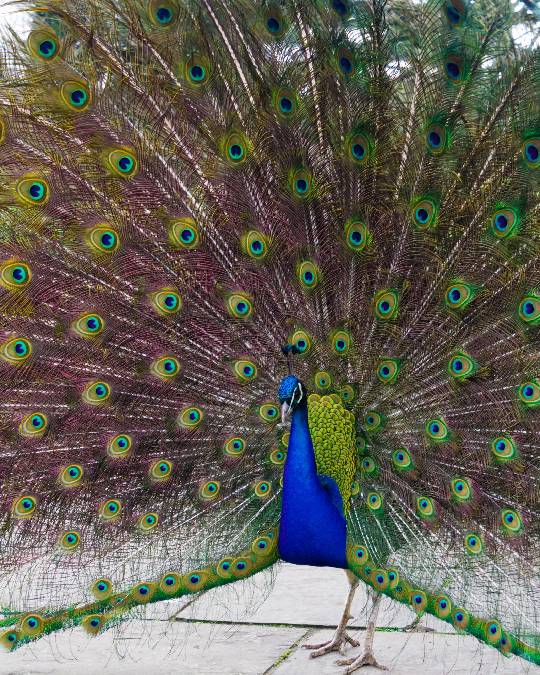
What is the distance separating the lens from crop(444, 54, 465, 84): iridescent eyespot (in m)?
2.96

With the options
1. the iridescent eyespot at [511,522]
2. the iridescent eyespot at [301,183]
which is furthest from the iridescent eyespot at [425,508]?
the iridescent eyespot at [301,183]

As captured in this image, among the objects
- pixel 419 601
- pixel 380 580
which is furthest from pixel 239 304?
pixel 419 601

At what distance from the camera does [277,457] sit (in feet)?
11.2

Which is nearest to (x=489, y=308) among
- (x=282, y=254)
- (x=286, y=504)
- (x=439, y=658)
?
(x=282, y=254)

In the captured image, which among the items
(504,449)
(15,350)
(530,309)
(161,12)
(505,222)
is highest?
(161,12)

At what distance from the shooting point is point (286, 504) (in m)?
3.21

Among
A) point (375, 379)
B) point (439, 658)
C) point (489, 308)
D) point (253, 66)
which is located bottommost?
point (439, 658)

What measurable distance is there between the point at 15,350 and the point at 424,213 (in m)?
1.42

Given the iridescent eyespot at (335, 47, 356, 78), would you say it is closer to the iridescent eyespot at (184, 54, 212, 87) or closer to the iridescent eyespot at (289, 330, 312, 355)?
the iridescent eyespot at (184, 54, 212, 87)

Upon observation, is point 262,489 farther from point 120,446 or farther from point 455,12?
point 455,12

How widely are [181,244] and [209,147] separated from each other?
1.08 ft

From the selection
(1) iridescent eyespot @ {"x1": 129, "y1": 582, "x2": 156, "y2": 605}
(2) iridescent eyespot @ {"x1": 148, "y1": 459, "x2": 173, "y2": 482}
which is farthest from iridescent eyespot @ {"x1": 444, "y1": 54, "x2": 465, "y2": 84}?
(1) iridescent eyespot @ {"x1": 129, "y1": 582, "x2": 156, "y2": 605}

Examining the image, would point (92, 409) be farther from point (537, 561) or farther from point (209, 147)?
point (537, 561)

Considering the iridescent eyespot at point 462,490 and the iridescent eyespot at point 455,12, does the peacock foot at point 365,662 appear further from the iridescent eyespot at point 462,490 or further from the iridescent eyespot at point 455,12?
the iridescent eyespot at point 455,12
